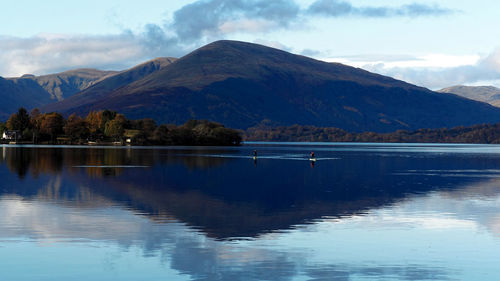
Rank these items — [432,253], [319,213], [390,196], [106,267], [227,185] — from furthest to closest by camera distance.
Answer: [227,185], [390,196], [319,213], [432,253], [106,267]

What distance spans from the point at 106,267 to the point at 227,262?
4715 millimetres

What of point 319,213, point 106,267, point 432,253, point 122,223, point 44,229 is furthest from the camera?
point 319,213

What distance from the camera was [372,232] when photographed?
109 feet

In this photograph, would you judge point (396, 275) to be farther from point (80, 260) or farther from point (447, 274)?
point (80, 260)

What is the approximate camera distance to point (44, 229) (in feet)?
107

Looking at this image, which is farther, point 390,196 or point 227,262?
point 390,196

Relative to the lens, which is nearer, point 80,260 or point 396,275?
point 396,275

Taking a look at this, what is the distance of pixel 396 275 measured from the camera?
23.0 m

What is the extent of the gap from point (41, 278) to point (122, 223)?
41.4 feet

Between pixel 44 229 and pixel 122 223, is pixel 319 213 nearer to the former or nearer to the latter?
pixel 122 223

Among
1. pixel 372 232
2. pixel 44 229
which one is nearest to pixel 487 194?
pixel 372 232

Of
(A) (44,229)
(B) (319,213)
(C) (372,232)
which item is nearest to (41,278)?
(A) (44,229)

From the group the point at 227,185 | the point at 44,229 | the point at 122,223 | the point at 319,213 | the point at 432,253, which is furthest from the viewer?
the point at 227,185

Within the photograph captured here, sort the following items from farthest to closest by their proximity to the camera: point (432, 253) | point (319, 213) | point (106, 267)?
point (319, 213) → point (432, 253) → point (106, 267)
